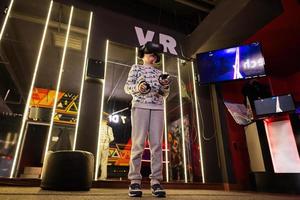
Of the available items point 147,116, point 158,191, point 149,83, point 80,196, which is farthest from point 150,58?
point 80,196

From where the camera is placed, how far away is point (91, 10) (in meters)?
3.54

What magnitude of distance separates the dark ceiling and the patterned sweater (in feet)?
9.05

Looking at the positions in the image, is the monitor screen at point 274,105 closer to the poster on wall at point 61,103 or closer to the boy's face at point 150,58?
the boy's face at point 150,58

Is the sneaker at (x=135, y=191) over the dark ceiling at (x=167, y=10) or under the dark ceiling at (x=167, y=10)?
under

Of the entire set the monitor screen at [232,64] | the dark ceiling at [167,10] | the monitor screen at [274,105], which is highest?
the dark ceiling at [167,10]

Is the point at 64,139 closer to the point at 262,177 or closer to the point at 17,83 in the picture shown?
the point at 17,83

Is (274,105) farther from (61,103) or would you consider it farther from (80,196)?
(61,103)

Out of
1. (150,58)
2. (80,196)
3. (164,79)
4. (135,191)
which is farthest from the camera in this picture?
(150,58)

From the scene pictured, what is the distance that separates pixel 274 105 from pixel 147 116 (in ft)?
8.35

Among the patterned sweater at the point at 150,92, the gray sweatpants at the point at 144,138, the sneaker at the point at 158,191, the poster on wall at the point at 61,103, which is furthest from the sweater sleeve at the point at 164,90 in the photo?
the poster on wall at the point at 61,103

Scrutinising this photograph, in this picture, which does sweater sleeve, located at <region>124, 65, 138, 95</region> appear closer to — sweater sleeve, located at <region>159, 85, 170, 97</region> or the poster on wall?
sweater sleeve, located at <region>159, 85, 170, 97</region>

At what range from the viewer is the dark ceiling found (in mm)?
4363

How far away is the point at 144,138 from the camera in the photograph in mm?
1770

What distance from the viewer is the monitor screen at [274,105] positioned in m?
3.37
